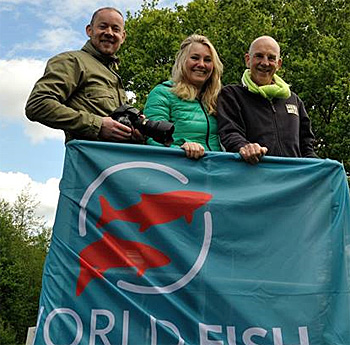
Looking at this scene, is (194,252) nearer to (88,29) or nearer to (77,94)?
(77,94)

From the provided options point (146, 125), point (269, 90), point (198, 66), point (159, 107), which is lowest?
point (146, 125)

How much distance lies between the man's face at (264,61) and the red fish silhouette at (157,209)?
0.95 meters

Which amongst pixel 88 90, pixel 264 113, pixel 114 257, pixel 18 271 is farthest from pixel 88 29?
pixel 18 271

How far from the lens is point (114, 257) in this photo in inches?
122

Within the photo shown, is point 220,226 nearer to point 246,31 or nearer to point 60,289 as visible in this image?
point 60,289

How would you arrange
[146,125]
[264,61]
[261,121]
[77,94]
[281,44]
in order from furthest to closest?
1. [281,44]
2. [264,61]
3. [261,121]
4. [77,94]
5. [146,125]

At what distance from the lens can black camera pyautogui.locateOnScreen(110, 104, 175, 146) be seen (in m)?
3.32

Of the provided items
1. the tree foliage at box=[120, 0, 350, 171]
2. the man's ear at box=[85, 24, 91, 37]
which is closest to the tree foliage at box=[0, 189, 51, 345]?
the tree foliage at box=[120, 0, 350, 171]

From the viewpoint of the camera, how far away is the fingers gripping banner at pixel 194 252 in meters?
3.01

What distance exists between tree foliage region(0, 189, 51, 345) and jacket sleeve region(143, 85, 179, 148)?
26.0 meters

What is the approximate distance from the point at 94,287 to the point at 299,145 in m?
1.53

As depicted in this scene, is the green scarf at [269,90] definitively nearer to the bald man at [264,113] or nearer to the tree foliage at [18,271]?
the bald man at [264,113]

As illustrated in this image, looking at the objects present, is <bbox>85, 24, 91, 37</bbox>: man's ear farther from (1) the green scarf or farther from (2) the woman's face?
(1) the green scarf

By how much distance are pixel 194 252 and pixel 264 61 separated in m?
→ 1.30
